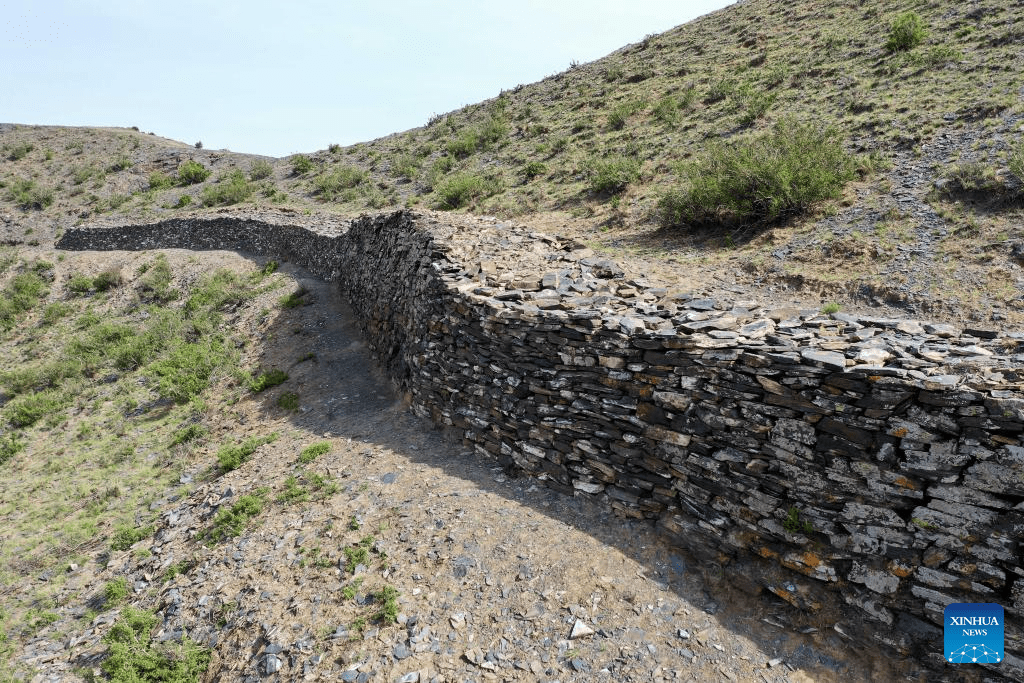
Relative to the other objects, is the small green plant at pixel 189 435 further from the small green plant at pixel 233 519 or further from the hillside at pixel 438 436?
the small green plant at pixel 233 519

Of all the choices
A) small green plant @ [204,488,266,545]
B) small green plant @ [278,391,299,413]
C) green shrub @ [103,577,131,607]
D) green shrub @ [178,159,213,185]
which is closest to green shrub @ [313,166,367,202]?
green shrub @ [178,159,213,185]

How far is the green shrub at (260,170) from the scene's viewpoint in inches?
1339

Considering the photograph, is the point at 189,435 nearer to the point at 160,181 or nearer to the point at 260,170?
the point at 260,170

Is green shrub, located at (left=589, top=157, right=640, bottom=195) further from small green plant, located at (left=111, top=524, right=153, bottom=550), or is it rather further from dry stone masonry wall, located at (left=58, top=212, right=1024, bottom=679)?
small green plant, located at (left=111, top=524, right=153, bottom=550)

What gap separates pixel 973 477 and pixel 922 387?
77 cm

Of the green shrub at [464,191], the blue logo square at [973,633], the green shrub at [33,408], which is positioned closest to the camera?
the blue logo square at [973,633]

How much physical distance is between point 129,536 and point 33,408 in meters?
9.37

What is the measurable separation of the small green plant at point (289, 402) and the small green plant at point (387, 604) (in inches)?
258

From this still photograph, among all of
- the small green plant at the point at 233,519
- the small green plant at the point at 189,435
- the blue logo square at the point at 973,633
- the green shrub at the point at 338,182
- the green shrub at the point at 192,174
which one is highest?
the green shrub at the point at 192,174

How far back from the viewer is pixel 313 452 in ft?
30.2

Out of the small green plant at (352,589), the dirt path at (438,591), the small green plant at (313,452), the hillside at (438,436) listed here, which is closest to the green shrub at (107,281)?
the hillside at (438,436)

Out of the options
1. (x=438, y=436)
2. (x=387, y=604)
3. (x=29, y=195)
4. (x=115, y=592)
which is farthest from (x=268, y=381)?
(x=29, y=195)

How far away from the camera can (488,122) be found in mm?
30766

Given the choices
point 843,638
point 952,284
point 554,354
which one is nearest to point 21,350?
point 554,354
